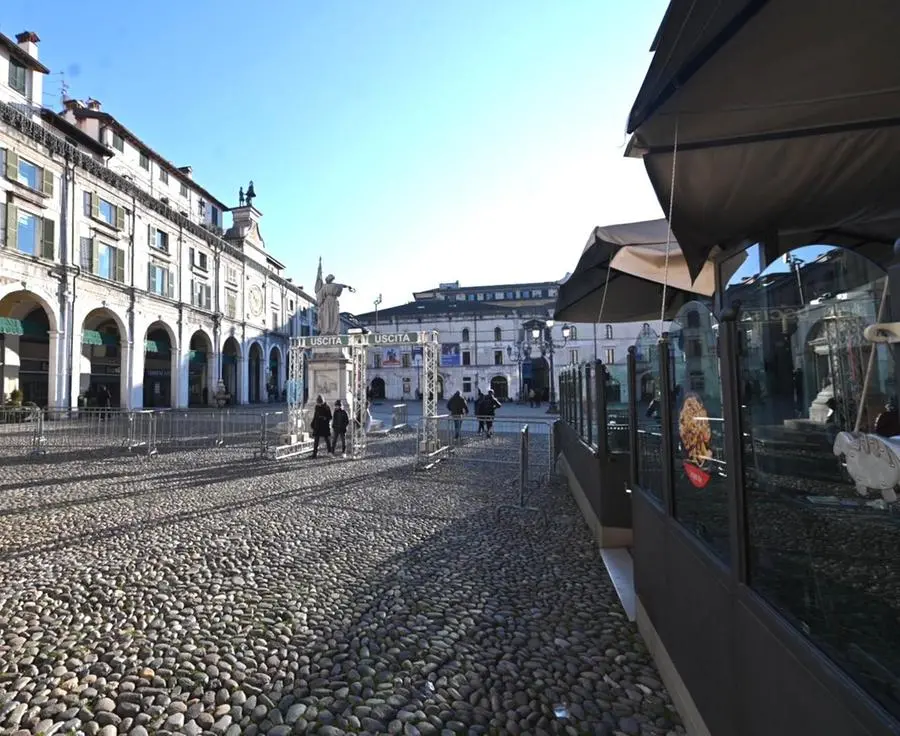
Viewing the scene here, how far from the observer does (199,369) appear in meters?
40.5

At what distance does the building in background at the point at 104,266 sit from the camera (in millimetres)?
23125

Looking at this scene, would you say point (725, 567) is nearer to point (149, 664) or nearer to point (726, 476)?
point (726, 476)

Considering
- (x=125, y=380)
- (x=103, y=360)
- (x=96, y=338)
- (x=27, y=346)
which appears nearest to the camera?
(x=27, y=346)

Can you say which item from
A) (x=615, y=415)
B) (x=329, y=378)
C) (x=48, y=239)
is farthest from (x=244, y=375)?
(x=615, y=415)

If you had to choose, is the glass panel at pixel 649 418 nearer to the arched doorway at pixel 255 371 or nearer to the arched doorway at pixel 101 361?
the arched doorway at pixel 101 361

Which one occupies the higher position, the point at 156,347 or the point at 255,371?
the point at 156,347

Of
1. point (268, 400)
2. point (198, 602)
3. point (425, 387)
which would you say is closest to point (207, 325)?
point (268, 400)

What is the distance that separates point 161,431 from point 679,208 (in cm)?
1697

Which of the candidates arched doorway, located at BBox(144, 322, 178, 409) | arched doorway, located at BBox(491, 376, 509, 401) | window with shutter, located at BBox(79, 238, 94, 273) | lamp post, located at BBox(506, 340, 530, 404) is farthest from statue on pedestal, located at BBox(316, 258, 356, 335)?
arched doorway, located at BBox(491, 376, 509, 401)

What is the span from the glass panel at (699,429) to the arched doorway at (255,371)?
47580 millimetres

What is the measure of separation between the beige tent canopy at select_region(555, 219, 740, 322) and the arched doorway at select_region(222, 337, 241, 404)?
3855 cm

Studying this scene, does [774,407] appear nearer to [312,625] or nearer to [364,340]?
[312,625]

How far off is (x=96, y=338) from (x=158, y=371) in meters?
9.29

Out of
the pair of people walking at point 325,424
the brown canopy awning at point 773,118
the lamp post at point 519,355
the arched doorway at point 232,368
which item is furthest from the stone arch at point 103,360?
the lamp post at point 519,355
